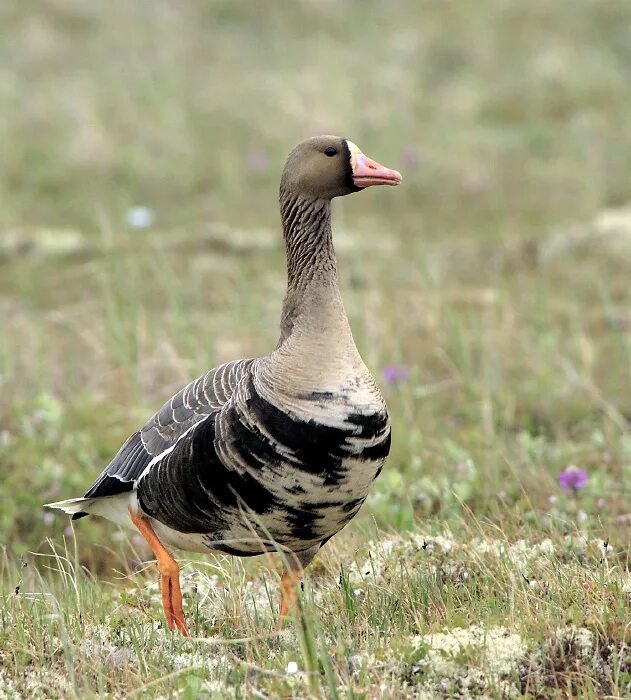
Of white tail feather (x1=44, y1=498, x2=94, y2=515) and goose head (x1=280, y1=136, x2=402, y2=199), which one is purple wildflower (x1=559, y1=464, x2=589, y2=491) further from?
white tail feather (x1=44, y1=498, x2=94, y2=515)

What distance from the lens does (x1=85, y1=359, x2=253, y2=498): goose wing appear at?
4715mm

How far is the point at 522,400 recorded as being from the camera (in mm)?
8398

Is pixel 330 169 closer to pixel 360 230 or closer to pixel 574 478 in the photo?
pixel 574 478

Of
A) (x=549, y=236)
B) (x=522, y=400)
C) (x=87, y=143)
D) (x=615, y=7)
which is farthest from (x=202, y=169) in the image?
(x=615, y=7)

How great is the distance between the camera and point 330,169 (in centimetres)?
466

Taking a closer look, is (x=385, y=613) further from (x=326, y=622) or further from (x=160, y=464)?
(x=160, y=464)

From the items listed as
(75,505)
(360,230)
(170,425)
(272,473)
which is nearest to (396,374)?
(75,505)

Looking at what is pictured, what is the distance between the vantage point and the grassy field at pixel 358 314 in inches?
159

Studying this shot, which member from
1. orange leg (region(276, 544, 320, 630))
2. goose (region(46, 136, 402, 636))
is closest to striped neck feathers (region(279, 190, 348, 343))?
goose (region(46, 136, 402, 636))

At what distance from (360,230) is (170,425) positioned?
8.97 meters

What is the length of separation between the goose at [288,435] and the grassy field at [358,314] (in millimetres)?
312

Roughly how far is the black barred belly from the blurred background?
1250 millimetres

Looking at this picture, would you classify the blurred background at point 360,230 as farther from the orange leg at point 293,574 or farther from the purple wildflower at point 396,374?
the orange leg at point 293,574

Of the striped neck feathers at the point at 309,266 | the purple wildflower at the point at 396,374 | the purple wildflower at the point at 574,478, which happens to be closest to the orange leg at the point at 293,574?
the striped neck feathers at the point at 309,266
